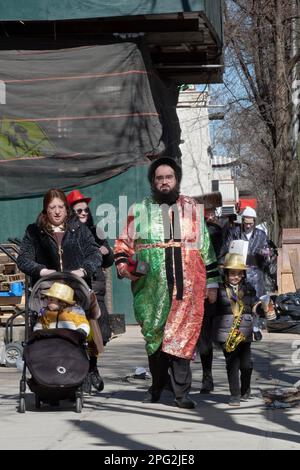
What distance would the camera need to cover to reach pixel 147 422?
8.82 m

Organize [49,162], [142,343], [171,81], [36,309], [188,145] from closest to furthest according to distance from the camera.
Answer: [36,309], [142,343], [49,162], [171,81], [188,145]

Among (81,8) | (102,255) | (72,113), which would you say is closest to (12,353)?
(102,255)

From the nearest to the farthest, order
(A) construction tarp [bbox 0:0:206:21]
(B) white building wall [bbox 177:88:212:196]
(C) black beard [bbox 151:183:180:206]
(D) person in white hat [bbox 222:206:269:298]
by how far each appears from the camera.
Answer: (C) black beard [bbox 151:183:180:206]
(D) person in white hat [bbox 222:206:269:298]
(A) construction tarp [bbox 0:0:206:21]
(B) white building wall [bbox 177:88:212:196]

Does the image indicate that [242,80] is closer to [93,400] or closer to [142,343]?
[142,343]

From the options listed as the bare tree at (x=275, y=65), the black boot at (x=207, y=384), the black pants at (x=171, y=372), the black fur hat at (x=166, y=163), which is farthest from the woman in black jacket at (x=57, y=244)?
the bare tree at (x=275, y=65)

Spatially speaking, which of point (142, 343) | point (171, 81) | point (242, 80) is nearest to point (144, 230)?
point (142, 343)

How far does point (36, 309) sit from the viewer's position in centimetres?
961

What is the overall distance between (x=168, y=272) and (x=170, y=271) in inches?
0.7

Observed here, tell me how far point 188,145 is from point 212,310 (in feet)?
123

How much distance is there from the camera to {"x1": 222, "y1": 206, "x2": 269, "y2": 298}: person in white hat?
14383 millimetres

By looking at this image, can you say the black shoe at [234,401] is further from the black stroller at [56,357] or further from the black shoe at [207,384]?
the black stroller at [56,357]

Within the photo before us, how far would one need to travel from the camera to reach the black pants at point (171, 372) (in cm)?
971

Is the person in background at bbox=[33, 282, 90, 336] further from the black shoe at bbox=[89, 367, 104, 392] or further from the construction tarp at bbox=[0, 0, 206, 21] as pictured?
the construction tarp at bbox=[0, 0, 206, 21]

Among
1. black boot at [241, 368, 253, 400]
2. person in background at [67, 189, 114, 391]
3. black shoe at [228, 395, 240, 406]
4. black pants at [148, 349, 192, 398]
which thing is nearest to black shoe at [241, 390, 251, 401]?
black boot at [241, 368, 253, 400]
